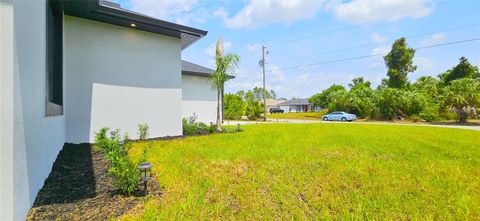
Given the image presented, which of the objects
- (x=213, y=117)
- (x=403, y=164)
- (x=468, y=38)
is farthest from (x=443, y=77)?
(x=403, y=164)

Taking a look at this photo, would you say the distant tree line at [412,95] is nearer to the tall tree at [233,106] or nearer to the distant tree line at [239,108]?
the distant tree line at [239,108]

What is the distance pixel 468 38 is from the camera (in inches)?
746

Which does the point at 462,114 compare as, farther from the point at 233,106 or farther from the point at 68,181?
the point at 68,181

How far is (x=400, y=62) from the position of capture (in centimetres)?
2972

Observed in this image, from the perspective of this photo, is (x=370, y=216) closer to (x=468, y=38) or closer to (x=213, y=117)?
(x=213, y=117)

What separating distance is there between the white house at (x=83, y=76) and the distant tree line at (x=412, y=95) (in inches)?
929

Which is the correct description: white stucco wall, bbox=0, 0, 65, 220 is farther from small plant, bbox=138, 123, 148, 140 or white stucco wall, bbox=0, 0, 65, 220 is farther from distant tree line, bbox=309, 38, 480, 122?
distant tree line, bbox=309, 38, 480, 122

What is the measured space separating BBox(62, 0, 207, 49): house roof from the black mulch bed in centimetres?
417

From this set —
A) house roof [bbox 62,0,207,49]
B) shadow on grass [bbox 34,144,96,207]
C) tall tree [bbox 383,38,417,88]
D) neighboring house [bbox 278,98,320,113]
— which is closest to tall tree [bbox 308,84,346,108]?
tall tree [bbox 383,38,417,88]

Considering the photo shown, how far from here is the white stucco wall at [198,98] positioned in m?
14.0

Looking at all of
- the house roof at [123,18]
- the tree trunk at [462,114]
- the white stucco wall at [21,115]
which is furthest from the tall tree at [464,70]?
the white stucco wall at [21,115]

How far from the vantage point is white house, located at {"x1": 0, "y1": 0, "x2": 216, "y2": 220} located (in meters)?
2.38

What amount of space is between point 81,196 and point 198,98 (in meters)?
11.6

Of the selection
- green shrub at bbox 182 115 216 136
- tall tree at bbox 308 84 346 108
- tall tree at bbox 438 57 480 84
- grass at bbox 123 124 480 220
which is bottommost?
grass at bbox 123 124 480 220
